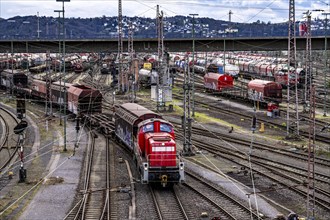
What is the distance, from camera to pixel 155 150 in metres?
28.0

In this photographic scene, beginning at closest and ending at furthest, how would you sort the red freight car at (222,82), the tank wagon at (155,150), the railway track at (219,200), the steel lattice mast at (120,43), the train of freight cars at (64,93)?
the railway track at (219,200)
the tank wagon at (155,150)
the train of freight cars at (64,93)
the steel lattice mast at (120,43)
the red freight car at (222,82)

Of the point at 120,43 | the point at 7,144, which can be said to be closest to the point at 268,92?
the point at 120,43

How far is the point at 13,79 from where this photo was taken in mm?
77688

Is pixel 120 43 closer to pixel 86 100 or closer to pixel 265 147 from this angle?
pixel 86 100

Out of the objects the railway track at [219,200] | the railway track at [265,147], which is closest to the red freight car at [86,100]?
the railway track at [265,147]

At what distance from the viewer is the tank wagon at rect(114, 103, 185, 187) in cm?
2788

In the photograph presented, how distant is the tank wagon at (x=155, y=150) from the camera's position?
27.9 meters

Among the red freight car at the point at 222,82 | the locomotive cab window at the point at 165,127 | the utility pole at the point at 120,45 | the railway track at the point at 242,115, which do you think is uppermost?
the utility pole at the point at 120,45

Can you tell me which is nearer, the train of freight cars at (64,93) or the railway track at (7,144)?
the railway track at (7,144)

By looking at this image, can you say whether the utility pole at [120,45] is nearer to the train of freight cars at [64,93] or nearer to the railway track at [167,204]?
the train of freight cars at [64,93]

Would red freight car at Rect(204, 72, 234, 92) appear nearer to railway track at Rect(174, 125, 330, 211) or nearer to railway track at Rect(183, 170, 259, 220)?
railway track at Rect(174, 125, 330, 211)

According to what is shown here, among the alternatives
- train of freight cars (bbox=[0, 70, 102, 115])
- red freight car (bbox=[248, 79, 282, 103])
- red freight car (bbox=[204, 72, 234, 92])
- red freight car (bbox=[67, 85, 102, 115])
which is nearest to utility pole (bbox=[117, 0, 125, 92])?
train of freight cars (bbox=[0, 70, 102, 115])

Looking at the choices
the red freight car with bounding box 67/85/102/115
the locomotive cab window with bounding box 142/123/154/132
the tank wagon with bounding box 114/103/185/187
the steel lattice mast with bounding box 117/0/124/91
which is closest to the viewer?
the tank wagon with bounding box 114/103/185/187

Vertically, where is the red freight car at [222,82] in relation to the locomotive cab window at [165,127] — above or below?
above
